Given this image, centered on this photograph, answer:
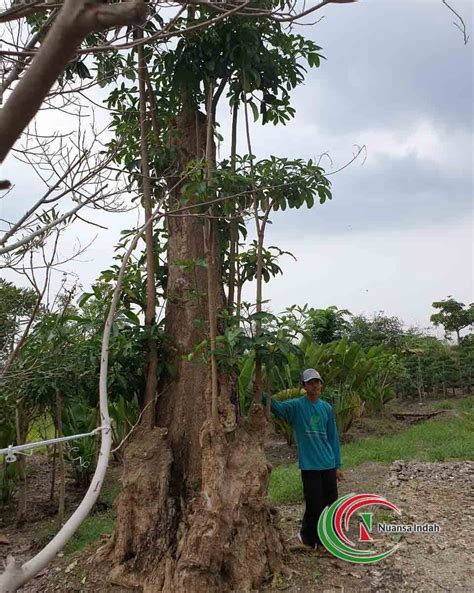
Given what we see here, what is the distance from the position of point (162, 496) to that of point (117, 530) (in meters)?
0.38

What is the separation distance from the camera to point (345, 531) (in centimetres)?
387

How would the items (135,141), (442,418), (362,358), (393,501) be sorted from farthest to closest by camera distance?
1. (442,418)
2. (362,358)
3. (393,501)
4. (135,141)

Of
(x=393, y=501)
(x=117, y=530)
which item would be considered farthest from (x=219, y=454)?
(x=393, y=501)

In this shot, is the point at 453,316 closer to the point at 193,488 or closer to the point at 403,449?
the point at 403,449

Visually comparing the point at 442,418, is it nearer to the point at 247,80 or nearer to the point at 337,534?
the point at 337,534

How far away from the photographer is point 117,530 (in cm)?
337

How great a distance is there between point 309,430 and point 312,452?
0.50ft

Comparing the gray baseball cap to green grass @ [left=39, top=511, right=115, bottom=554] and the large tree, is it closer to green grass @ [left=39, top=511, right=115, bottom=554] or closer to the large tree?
the large tree

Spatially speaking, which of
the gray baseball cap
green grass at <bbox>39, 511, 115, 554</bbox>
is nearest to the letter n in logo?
the gray baseball cap

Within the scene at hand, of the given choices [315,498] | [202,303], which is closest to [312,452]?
[315,498]

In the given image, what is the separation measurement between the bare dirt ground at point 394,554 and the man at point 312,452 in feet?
0.67

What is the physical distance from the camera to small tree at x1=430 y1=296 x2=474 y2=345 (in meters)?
14.6

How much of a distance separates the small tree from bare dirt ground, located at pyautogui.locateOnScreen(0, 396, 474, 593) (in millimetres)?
9634

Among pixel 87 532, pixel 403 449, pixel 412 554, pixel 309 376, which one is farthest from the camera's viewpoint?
pixel 403 449
